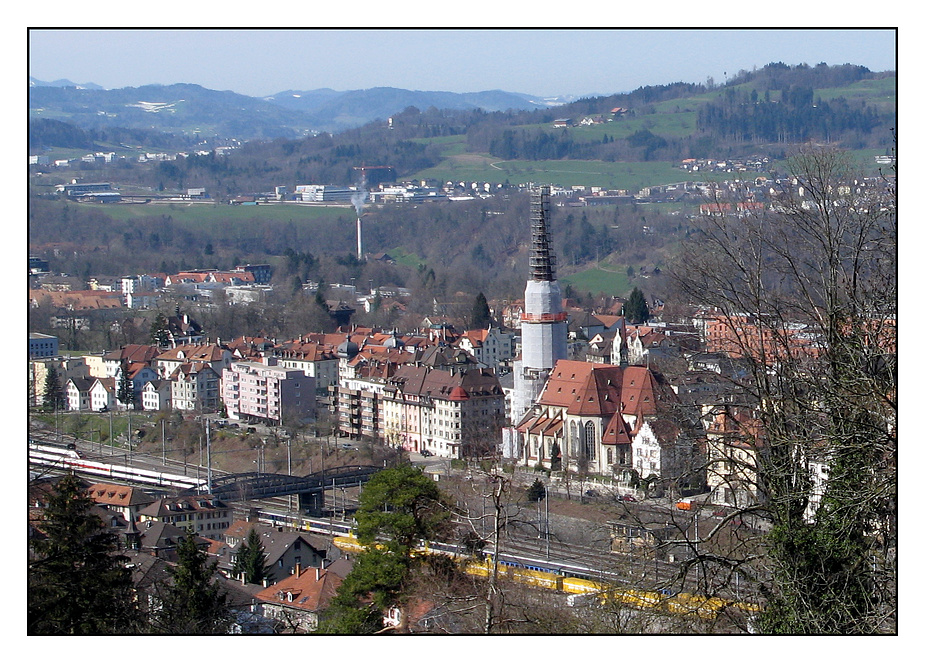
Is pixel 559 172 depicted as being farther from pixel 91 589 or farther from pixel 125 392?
pixel 91 589

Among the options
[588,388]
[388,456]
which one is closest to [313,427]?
[388,456]

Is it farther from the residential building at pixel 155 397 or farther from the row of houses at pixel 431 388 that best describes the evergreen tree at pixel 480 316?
the residential building at pixel 155 397

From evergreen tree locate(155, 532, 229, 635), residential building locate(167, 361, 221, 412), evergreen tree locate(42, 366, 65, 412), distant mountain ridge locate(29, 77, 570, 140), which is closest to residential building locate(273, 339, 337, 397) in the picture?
residential building locate(167, 361, 221, 412)

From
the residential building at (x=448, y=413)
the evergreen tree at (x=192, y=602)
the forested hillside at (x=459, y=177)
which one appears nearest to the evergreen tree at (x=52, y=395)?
the residential building at (x=448, y=413)

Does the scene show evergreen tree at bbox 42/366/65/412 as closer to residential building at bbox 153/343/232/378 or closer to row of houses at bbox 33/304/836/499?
row of houses at bbox 33/304/836/499

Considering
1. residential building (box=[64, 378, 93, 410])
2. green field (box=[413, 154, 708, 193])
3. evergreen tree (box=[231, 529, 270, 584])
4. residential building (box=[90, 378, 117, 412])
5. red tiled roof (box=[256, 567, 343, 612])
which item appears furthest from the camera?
green field (box=[413, 154, 708, 193])

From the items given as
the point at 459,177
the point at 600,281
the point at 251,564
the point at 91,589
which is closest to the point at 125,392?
the point at 251,564

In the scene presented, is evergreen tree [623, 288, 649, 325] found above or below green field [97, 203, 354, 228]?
below
